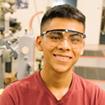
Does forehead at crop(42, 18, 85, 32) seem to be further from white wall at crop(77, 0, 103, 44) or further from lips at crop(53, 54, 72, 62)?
white wall at crop(77, 0, 103, 44)

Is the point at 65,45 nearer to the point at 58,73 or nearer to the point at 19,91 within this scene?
the point at 58,73

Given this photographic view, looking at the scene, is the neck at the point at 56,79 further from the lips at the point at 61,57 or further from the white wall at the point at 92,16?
the white wall at the point at 92,16

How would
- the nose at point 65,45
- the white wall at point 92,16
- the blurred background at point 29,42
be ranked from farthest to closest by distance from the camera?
the white wall at point 92,16 < the blurred background at point 29,42 < the nose at point 65,45

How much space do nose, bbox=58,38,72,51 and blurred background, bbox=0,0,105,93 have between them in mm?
1994

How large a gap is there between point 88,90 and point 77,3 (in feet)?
21.8

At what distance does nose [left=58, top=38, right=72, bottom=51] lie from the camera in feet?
4.06

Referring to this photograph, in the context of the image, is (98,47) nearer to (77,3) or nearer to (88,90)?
(77,3)

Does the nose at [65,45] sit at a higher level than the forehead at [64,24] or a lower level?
lower

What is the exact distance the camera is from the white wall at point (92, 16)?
7840 millimetres

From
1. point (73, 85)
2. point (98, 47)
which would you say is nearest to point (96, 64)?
point (98, 47)

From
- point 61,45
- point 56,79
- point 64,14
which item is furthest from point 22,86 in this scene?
point 64,14

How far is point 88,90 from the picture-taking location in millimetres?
1354

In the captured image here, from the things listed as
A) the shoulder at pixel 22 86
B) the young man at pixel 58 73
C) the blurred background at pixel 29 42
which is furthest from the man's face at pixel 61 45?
the blurred background at pixel 29 42

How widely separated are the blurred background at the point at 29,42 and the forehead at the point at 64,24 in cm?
196
